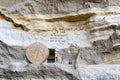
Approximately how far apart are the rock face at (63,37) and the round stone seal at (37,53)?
0.32 ft

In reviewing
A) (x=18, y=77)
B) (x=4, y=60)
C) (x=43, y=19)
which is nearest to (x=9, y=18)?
(x=43, y=19)

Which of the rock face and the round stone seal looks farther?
the round stone seal

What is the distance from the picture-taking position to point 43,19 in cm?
810

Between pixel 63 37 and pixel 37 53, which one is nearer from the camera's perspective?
pixel 37 53

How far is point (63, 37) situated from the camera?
306 inches

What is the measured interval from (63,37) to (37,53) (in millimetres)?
792

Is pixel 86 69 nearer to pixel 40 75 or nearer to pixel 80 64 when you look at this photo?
pixel 80 64

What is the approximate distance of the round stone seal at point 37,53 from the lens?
7.25 m

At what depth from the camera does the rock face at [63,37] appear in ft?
21.6

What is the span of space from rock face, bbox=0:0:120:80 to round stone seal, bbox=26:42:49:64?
0.10 meters

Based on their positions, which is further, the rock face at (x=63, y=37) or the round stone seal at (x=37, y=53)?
the round stone seal at (x=37, y=53)

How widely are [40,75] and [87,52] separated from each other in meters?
1.18

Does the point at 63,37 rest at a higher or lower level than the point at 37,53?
higher

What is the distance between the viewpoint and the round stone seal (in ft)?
23.8
